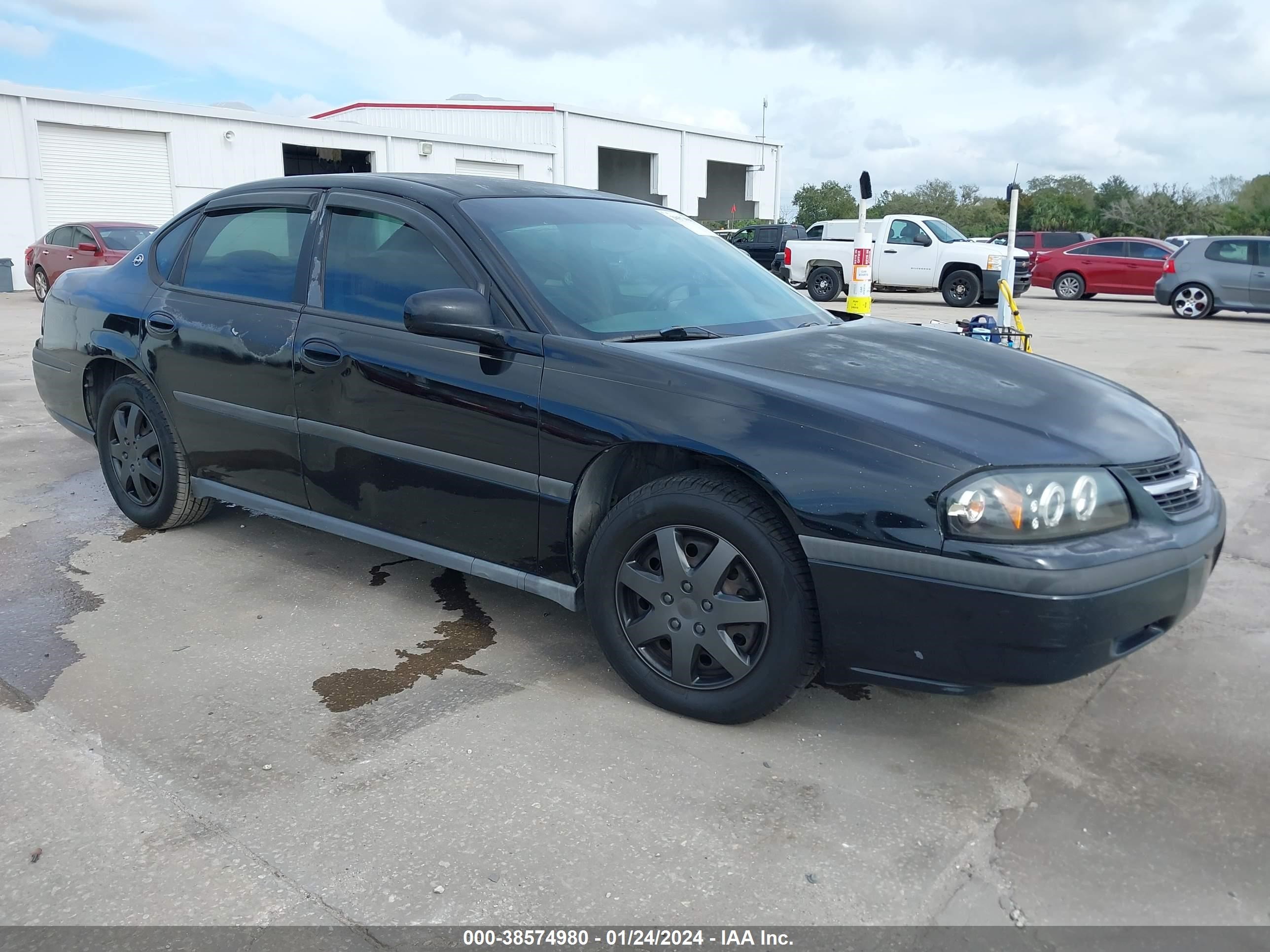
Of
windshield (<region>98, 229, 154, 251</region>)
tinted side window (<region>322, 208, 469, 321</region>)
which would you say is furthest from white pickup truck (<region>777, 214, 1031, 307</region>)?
tinted side window (<region>322, 208, 469, 321</region>)

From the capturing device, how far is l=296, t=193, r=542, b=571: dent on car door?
3217 millimetres

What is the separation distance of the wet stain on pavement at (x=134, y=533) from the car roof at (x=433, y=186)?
1.69 metres

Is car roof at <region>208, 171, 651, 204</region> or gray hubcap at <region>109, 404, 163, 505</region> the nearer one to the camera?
car roof at <region>208, 171, 651, 204</region>

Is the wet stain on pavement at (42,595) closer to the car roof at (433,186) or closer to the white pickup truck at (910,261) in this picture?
the car roof at (433,186)

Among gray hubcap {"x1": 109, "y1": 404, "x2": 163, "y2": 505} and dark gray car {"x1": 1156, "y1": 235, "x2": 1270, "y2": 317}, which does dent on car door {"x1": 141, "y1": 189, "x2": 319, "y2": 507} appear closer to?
gray hubcap {"x1": 109, "y1": 404, "x2": 163, "y2": 505}

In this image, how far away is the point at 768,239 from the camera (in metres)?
23.3

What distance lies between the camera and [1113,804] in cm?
261

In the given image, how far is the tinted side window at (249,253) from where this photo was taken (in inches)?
155

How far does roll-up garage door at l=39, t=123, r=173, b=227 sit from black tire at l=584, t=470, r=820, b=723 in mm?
23314

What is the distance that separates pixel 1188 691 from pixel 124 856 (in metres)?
3.12

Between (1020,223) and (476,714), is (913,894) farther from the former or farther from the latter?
(1020,223)
